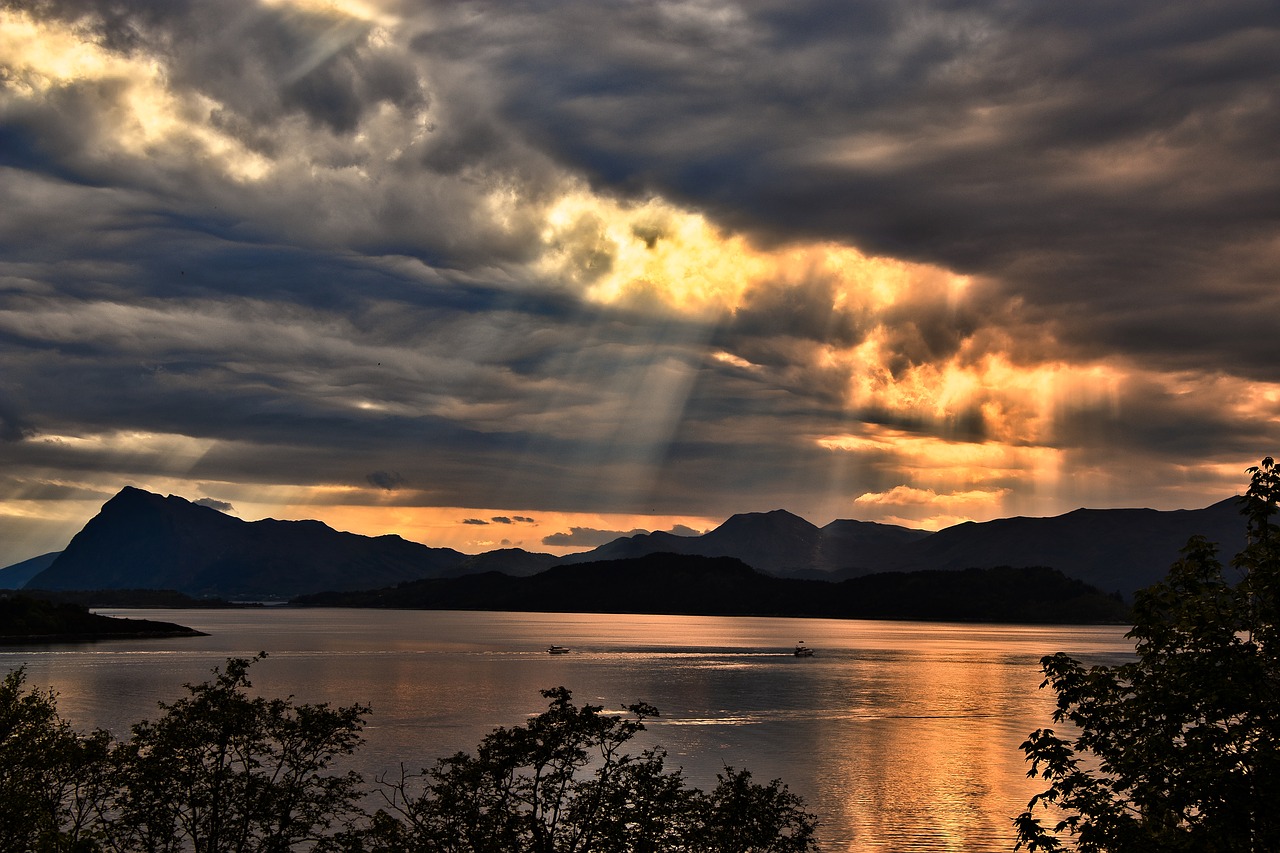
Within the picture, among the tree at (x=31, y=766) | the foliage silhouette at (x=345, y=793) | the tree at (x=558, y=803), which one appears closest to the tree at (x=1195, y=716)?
the tree at (x=558, y=803)

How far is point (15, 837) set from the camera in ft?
117

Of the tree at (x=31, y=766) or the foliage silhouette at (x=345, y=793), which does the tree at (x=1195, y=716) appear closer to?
the foliage silhouette at (x=345, y=793)

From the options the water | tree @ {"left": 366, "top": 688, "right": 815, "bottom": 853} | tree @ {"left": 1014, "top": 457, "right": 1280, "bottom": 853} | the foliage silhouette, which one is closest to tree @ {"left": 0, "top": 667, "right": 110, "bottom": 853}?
the foliage silhouette

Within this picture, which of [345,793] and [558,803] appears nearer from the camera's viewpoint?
[558,803]

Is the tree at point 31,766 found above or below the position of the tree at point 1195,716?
below

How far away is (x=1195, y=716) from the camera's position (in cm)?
2617

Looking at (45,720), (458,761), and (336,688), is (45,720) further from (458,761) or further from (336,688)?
(336,688)

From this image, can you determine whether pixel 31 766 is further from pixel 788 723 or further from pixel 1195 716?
pixel 788 723

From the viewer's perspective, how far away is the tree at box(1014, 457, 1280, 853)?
2431 cm

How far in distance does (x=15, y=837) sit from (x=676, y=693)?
131831 millimetres

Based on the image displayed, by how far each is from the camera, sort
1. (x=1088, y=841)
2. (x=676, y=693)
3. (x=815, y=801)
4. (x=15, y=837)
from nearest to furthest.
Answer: (x=1088, y=841)
(x=15, y=837)
(x=815, y=801)
(x=676, y=693)

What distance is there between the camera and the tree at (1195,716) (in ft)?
79.8

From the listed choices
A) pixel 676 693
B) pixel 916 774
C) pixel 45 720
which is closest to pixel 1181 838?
pixel 45 720

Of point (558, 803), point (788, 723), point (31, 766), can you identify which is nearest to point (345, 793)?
point (558, 803)
